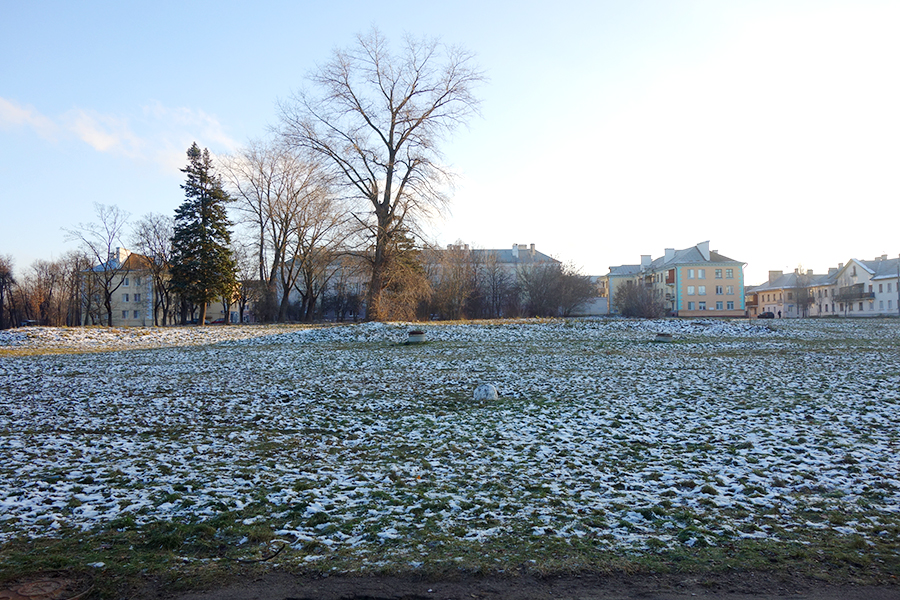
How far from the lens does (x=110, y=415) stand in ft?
29.8

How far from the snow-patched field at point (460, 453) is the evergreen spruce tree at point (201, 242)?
3466 centimetres

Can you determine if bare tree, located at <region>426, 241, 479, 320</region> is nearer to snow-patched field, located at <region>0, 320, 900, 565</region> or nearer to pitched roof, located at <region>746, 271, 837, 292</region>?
snow-patched field, located at <region>0, 320, 900, 565</region>

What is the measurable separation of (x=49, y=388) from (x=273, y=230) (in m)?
41.8

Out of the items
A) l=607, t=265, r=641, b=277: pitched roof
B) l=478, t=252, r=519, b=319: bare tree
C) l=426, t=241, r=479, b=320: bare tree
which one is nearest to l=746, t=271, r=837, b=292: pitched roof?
l=607, t=265, r=641, b=277: pitched roof

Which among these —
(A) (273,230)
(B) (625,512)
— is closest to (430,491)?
(B) (625,512)

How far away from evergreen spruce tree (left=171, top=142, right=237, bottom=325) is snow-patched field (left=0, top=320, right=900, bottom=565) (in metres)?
34.7

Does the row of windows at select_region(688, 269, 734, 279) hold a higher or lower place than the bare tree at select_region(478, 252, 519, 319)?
higher

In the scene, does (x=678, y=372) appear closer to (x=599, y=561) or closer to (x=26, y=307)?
(x=599, y=561)

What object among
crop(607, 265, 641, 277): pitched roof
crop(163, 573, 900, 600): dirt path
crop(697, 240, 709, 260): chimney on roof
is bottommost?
crop(163, 573, 900, 600): dirt path

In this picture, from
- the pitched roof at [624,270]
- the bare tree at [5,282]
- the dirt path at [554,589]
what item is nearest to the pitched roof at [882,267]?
the pitched roof at [624,270]

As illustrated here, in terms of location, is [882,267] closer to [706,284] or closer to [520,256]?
[706,284]

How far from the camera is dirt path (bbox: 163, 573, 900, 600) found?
132 inches

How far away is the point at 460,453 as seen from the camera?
672 cm

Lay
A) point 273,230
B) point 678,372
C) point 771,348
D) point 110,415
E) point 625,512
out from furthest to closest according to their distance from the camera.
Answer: point 273,230 < point 771,348 < point 678,372 < point 110,415 < point 625,512
